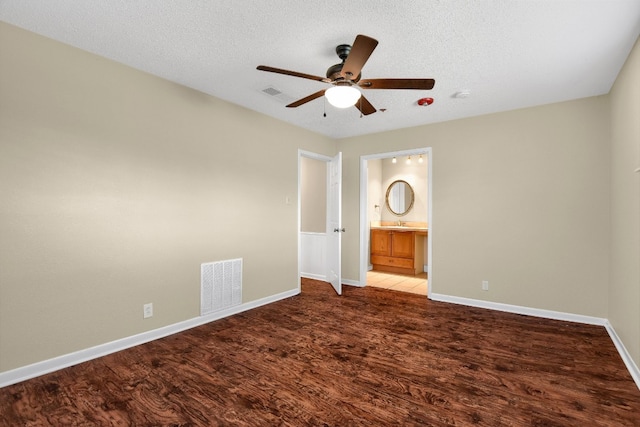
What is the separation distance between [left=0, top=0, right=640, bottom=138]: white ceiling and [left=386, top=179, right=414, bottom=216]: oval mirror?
3.44 metres

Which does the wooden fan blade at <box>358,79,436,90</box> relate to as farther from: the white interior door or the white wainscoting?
the white wainscoting

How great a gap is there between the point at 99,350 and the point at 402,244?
16.1 feet

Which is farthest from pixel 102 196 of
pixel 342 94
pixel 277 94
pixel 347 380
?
pixel 347 380

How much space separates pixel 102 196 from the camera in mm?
2664

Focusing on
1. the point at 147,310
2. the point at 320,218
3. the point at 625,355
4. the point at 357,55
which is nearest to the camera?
the point at 357,55

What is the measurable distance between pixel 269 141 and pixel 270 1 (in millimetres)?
2326

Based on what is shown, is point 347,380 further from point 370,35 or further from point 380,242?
point 380,242

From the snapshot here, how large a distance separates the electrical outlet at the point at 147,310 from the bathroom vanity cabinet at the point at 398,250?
440cm

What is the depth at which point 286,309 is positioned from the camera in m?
3.96

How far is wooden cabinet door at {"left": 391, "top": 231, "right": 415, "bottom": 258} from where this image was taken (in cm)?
600

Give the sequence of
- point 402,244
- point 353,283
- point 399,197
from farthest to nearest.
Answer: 1. point 399,197
2. point 402,244
3. point 353,283

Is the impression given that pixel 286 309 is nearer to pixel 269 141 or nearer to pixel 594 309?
pixel 269 141

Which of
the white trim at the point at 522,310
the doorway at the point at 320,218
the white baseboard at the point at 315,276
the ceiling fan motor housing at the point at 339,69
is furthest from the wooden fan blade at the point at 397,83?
the white baseboard at the point at 315,276

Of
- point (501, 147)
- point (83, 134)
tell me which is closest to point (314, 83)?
point (83, 134)
